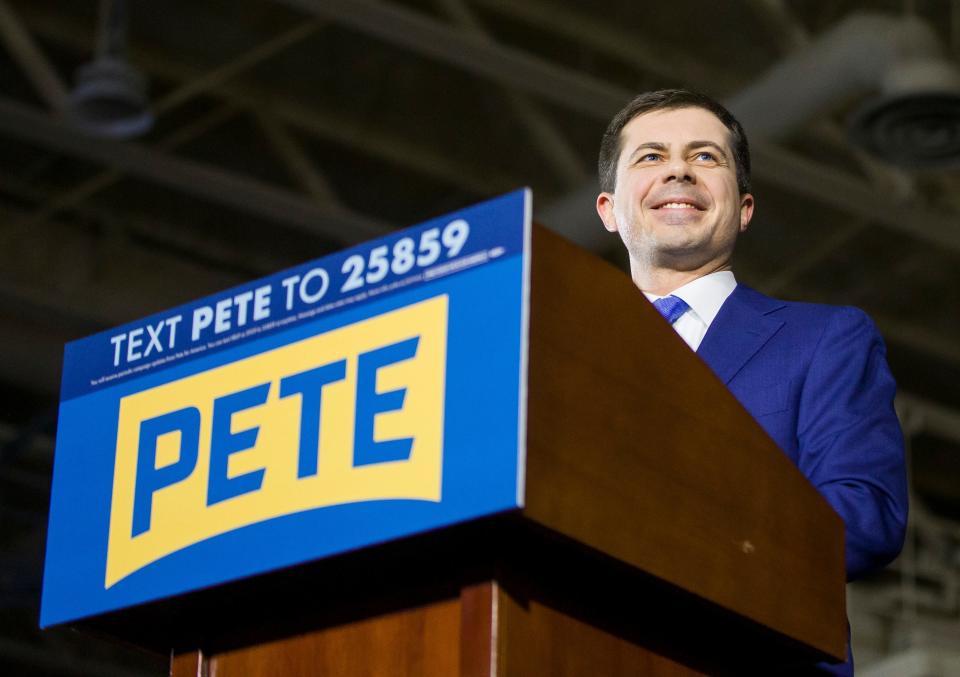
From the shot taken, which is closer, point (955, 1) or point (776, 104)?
point (776, 104)

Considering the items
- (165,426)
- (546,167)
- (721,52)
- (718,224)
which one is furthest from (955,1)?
(165,426)

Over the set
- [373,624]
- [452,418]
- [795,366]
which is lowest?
[373,624]

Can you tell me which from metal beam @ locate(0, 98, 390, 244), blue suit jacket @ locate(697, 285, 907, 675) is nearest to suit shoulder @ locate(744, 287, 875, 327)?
blue suit jacket @ locate(697, 285, 907, 675)

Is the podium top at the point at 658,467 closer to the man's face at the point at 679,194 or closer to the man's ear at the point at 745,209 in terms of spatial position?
the man's face at the point at 679,194

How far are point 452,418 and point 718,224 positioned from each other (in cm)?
72

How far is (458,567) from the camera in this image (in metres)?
1.57

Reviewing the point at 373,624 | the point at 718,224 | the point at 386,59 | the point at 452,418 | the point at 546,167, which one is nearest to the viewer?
the point at 452,418

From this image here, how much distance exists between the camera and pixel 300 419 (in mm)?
1615

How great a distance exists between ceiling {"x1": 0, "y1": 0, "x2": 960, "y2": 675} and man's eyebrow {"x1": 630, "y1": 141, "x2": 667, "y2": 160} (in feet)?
19.0

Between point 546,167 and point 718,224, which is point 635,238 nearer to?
point 718,224

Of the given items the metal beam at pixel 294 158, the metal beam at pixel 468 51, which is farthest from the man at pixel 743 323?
the metal beam at pixel 294 158

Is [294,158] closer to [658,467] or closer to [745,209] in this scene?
[745,209]

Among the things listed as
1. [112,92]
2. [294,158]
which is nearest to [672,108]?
[112,92]

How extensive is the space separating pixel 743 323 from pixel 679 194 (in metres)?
0.20
